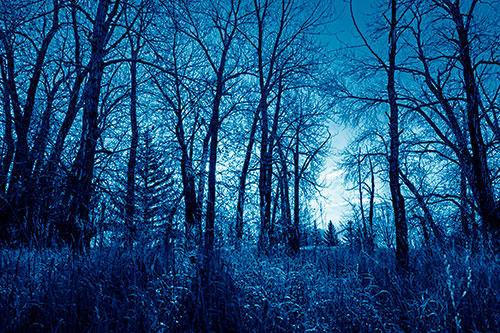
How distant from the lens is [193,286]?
2674 millimetres

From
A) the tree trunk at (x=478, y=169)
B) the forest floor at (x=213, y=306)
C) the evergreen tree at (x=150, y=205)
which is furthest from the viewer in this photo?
the tree trunk at (x=478, y=169)

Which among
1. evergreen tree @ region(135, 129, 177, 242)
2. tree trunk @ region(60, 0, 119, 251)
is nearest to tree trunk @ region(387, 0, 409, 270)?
evergreen tree @ region(135, 129, 177, 242)

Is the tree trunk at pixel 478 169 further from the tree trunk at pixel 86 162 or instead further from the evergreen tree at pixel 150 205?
the tree trunk at pixel 86 162

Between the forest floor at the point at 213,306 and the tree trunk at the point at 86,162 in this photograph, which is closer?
the forest floor at the point at 213,306

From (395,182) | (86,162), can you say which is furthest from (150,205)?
(395,182)

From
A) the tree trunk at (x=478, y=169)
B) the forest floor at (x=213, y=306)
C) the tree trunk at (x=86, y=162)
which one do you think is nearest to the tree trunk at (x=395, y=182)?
the forest floor at (x=213, y=306)

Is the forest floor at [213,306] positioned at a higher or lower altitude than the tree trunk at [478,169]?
lower

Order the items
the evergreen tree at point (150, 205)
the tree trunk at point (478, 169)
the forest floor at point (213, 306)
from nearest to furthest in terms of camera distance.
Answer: the forest floor at point (213, 306)
the evergreen tree at point (150, 205)
the tree trunk at point (478, 169)

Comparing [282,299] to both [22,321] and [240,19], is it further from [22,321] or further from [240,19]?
[240,19]

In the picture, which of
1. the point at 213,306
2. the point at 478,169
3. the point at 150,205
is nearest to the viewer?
the point at 213,306

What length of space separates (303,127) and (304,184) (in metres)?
2.70

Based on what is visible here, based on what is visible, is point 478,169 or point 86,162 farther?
point 478,169

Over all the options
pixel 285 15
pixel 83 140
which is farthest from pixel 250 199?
pixel 285 15

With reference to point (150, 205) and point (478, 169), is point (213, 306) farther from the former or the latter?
point (150, 205)
